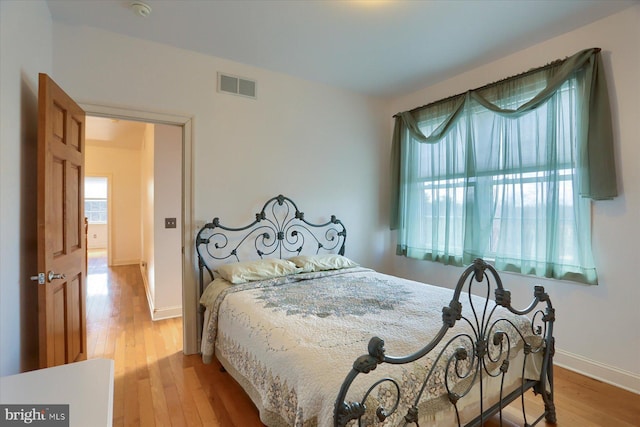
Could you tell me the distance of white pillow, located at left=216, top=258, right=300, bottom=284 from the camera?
2615mm

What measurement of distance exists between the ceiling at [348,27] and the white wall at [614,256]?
0.17 meters

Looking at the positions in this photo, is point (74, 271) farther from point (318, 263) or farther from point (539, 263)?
point (539, 263)

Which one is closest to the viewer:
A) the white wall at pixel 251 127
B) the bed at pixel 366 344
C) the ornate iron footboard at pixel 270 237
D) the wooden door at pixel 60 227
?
the bed at pixel 366 344

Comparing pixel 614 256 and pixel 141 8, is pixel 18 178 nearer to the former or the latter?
pixel 141 8

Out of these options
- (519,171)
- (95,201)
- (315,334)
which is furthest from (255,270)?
(95,201)

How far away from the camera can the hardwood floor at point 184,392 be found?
77.0 inches

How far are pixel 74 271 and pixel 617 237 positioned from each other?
4003mm

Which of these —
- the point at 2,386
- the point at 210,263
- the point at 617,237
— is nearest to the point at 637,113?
the point at 617,237

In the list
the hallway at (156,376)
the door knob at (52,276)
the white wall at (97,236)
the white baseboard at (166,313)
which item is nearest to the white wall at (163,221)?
the white baseboard at (166,313)

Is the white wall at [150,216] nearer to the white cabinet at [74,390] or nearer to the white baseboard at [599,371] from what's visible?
the white cabinet at [74,390]

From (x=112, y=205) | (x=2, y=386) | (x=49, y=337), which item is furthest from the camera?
(x=112, y=205)

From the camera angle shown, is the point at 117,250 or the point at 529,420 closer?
the point at 529,420

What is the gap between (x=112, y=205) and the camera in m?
7.30

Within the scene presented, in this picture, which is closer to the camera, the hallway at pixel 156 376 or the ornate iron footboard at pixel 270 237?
the hallway at pixel 156 376
